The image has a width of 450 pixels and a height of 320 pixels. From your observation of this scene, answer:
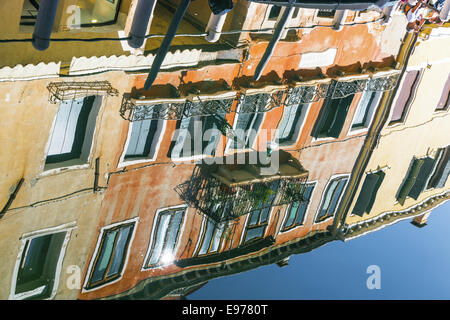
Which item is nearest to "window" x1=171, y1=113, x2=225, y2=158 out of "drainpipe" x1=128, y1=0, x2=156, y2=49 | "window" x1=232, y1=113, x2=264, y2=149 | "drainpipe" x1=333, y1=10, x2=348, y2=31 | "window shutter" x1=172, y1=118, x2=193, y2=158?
"window shutter" x1=172, y1=118, x2=193, y2=158

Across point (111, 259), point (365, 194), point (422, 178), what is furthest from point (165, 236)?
point (422, 178)

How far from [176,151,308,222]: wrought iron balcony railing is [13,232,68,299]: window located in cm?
386

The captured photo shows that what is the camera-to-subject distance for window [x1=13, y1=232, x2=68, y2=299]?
17500 mm

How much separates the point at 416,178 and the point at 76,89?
63.2 ft

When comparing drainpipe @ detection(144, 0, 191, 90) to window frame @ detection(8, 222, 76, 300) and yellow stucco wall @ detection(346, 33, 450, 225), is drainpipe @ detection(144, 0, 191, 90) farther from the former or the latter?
yellow stucco wall @ detection(346, 33, 450, 225)

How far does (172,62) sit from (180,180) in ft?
12.2

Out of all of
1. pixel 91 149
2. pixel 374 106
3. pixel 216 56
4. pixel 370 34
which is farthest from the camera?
pixel 374 106

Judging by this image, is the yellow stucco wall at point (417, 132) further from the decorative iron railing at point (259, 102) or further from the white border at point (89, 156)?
the white border at point (89, 156)

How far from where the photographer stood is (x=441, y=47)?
2769cm

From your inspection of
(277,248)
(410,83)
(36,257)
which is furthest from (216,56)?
(410,83)

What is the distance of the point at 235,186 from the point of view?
2045 cm

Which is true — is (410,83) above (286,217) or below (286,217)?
above

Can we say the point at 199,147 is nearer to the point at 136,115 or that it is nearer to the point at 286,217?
the point at 136,115

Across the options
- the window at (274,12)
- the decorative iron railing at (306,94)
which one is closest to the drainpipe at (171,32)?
the window at (274,12)
